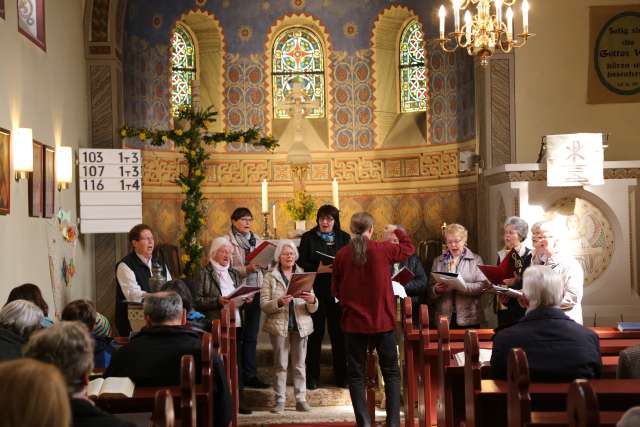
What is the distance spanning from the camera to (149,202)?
1247 cm

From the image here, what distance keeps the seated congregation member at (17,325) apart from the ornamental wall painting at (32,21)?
3937 mm

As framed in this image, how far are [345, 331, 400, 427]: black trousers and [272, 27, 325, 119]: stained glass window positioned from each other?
7353mm

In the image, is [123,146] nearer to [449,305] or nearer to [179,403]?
[449,305]

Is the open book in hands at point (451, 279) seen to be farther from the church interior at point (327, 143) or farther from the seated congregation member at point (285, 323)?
the seated congregation member at point (285, 323)

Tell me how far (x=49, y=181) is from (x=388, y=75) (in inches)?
237

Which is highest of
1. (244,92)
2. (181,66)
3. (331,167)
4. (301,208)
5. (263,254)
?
(181,66)


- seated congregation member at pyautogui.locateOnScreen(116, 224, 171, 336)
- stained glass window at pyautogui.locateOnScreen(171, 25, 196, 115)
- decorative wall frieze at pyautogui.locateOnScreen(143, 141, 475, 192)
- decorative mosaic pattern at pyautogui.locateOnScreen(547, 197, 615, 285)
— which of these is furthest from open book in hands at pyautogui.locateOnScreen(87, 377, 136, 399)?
stained glass window at pyautogui.locateOnScreen(171, 25, 196, 115)

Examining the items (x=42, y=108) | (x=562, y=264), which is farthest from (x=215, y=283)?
(x=562, y=264)

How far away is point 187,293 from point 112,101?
5324mm

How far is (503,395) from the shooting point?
431 cm

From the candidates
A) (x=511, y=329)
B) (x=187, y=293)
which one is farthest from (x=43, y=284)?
(x=511, y=329)

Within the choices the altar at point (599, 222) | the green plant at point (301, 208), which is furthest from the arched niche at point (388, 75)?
the altar at point (599, 222)

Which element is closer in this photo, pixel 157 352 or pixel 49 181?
pixel 157 352

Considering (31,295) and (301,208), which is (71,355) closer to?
(31,295)
